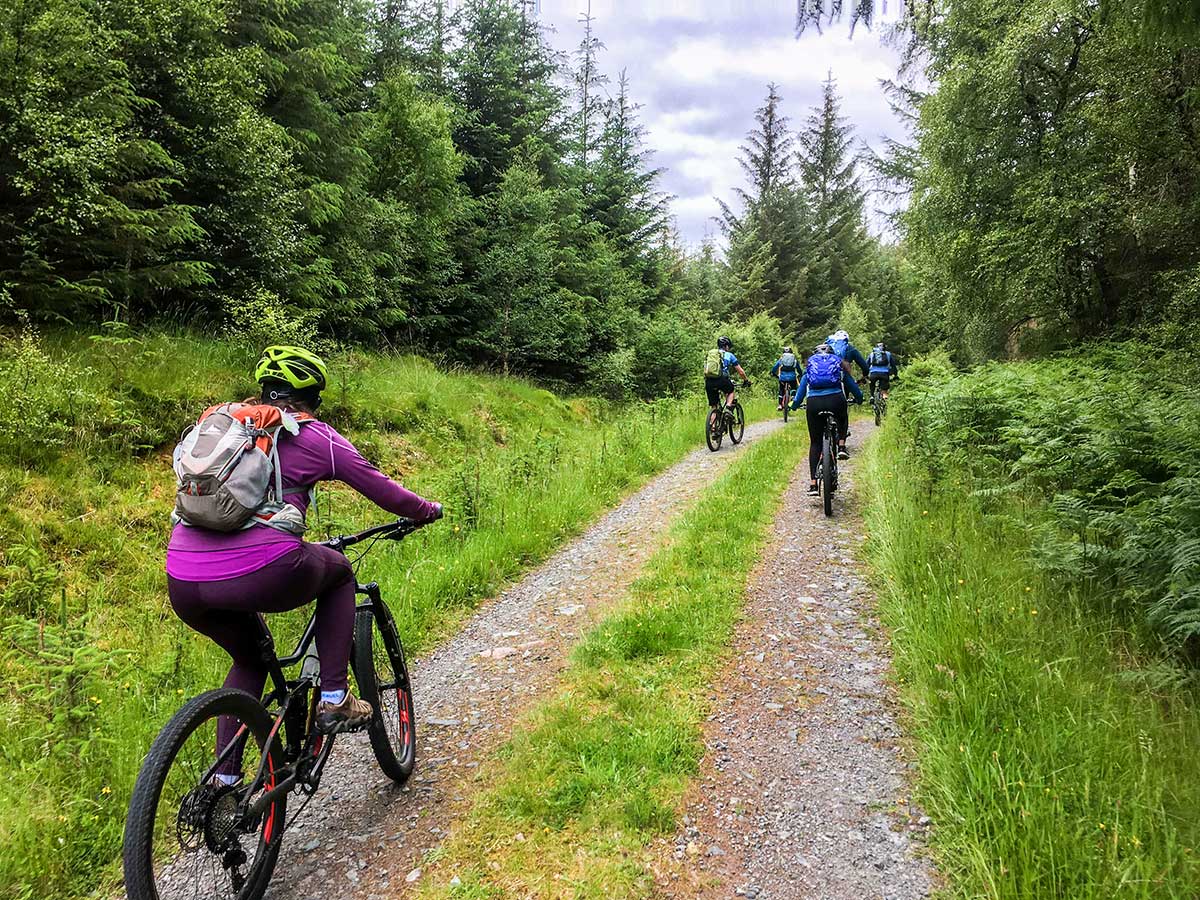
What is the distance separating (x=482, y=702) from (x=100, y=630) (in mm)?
3151

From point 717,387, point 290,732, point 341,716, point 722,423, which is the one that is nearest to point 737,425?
point 722,423

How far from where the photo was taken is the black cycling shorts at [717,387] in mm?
12695

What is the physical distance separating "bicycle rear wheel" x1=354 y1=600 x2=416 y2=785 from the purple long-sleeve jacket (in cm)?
68

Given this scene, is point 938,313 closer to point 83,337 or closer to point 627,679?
point 627,679

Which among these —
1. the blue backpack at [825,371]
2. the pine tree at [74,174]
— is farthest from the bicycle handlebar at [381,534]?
the blue backpack at [825,371]

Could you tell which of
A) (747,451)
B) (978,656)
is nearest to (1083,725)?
(978,656)

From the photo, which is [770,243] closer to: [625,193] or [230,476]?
[625,193]

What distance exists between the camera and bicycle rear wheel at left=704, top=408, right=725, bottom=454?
42.3 feet

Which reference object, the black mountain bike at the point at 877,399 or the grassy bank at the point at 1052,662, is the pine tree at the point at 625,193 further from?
the grassy bank at the point at 1052,662

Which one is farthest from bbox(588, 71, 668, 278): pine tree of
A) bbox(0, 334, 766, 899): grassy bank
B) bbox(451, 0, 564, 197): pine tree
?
bbox(0, 334, 766, 899): grassy bank

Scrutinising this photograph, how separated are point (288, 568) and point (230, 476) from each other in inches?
16.9

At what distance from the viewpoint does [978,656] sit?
3383 mm

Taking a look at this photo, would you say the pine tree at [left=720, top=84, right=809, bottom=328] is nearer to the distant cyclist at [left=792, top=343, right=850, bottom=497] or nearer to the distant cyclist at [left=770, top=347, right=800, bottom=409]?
the distant cyclist at [left=770, top=347, right=800, bottom=409]

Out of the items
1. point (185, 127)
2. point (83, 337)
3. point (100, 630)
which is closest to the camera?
point (100, 630)
